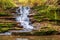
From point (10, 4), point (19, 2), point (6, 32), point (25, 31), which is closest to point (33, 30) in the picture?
point (25, 31)

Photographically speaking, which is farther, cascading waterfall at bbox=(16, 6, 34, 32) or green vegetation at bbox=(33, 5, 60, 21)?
green vegetation at bbox=(33, 5, 60, 21)

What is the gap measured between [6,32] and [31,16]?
2.01m

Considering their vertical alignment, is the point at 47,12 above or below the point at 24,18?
above

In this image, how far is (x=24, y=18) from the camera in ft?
38.1

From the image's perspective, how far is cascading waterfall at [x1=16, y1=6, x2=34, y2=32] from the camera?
10.5 m

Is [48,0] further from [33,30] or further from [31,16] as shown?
[33,30]

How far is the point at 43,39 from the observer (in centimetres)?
848

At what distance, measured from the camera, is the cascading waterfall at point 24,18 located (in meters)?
10.5

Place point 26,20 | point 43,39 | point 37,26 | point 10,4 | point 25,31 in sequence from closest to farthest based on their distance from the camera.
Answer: point 43,39
point 25,31
point 37,26
point 26,20
point 10,4

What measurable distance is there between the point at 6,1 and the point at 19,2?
2.04 meters

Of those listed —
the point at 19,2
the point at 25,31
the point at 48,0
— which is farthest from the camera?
the point at 19,2

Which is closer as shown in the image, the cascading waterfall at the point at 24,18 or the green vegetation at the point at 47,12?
the cascading waterfall at the point at 24,18

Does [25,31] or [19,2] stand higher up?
[19,2]

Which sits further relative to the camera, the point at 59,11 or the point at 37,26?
the point at 59,11
